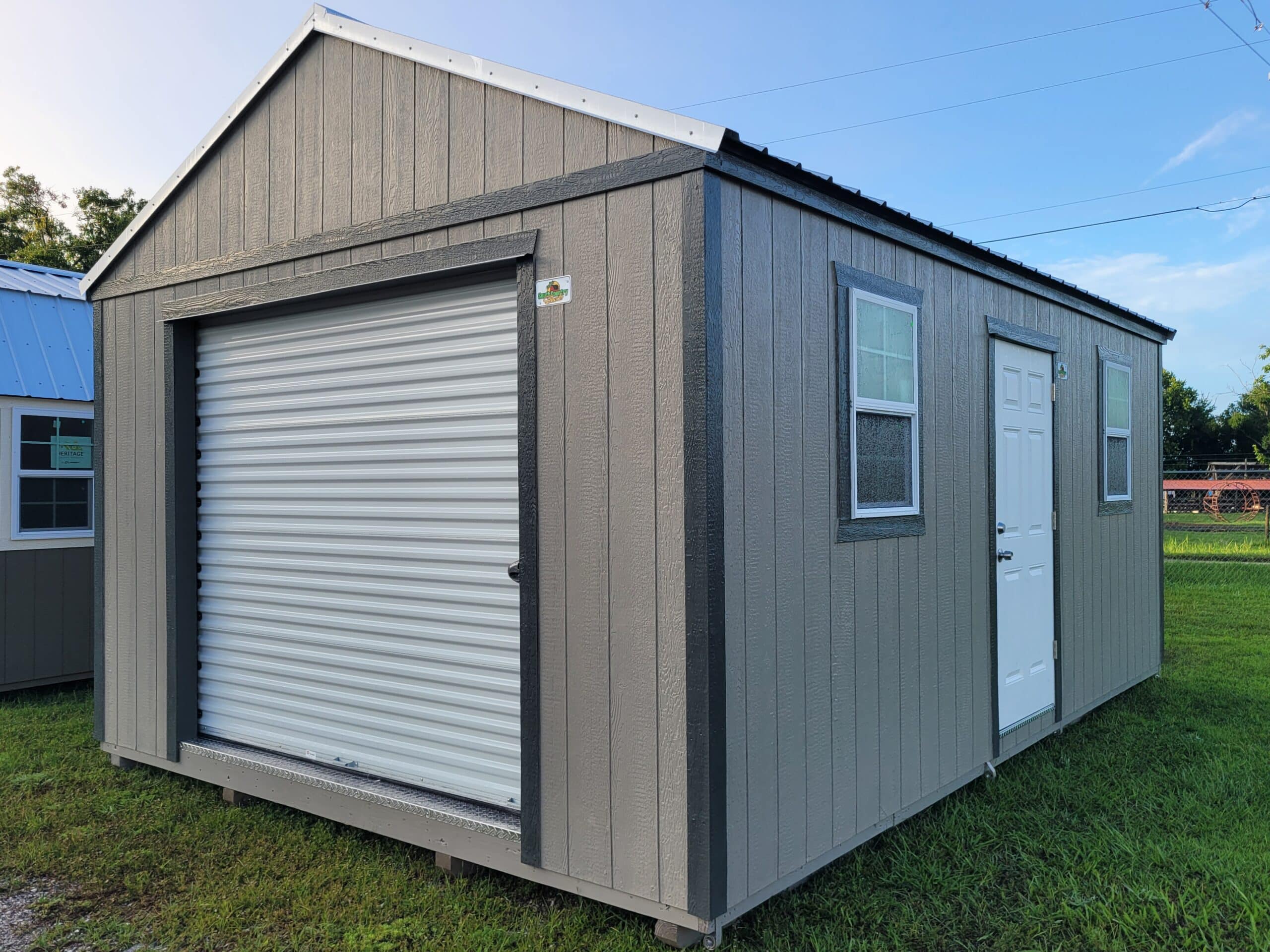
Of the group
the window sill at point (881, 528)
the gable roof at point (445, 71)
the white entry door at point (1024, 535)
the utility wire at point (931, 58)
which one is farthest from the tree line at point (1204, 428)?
the gable roof at point (445, 71)

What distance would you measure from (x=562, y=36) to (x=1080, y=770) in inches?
360

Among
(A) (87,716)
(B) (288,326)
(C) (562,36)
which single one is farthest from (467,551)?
(C) (562,36)

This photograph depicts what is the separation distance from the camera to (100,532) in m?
5.25

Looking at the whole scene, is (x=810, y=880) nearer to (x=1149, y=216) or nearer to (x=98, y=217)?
(x=1149, y=216)

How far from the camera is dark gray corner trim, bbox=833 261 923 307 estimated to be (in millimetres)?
3699

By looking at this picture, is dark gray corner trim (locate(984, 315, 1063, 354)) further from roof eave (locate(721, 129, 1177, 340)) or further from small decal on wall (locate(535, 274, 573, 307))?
small decal on wall (locate(535, 274, 573, 307))

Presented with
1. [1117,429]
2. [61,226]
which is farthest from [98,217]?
[1117,429]

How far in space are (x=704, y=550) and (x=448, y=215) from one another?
1.75 metres

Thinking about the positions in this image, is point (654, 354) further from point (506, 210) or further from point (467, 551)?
point (467, 551)

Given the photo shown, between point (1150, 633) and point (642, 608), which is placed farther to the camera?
point (1150, 633)

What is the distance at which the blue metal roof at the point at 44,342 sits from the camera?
685cm

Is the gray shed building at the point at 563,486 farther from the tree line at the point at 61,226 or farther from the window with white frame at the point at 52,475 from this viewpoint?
the tree line at the point at 61,226

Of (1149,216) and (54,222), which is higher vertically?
(54,222)

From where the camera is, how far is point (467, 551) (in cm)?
382
